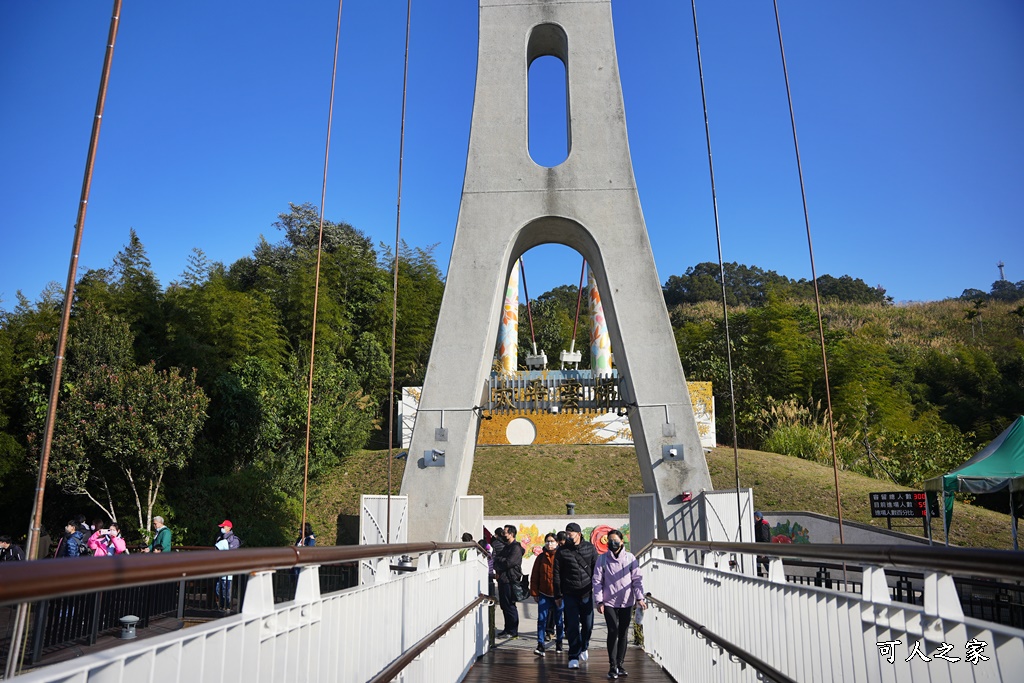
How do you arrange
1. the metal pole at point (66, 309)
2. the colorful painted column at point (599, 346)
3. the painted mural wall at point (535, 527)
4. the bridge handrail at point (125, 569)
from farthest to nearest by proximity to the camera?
the colorful painted column at point (599, 346) < the painted mural wall at point (535, 527) < the metal pole at point (66, 309) < the bridge handrail at point (125, 569)

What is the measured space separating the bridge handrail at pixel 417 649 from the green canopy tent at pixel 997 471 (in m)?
8.51

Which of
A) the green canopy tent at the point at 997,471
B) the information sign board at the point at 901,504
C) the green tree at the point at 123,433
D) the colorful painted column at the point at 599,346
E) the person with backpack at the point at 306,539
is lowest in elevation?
the person with backpack at the point at 306,539

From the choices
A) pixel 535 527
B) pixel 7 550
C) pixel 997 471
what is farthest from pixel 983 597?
pixel 7 550

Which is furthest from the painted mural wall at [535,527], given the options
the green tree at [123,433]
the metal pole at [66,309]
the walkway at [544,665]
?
the metal pole at [66,309]

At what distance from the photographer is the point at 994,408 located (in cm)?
3859

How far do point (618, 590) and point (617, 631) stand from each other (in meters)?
0.31

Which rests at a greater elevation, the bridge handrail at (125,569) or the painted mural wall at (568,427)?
the painted mural wall at (568,427)

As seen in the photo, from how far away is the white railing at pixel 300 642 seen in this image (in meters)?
1.58

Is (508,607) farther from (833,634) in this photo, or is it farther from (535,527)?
(535,527)

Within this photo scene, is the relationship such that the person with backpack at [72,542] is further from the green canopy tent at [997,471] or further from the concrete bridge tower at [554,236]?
the green canopy tent at [997,471]

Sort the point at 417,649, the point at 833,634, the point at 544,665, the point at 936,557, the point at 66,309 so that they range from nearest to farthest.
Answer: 1. the point at 936,557
2. the point at 833,634
3. the point at 417,649
4. the point at 66,309
5. the point at 544,665

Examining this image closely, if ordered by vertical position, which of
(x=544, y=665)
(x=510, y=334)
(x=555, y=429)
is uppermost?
(x=510, y=334)

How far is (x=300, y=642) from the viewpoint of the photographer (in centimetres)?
241

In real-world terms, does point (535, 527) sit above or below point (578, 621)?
above
